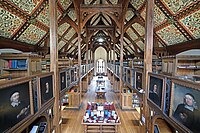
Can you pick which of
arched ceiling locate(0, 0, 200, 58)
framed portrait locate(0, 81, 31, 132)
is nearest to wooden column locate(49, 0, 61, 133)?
framed portrait locate(0, 81, 31, 132)

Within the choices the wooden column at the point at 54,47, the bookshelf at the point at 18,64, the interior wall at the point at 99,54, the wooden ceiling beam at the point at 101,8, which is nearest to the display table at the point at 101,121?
the wooden column at the point at 54,47

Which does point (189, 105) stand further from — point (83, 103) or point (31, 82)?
point (83, 103)

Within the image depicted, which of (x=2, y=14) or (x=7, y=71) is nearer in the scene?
(x=2, y=14)

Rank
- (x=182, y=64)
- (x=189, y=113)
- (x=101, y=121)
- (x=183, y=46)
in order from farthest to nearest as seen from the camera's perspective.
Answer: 1. (x=183, y=46)
2. (x=182, y=64)
3. (x=101, y=121)
4. (x=189, y=113)

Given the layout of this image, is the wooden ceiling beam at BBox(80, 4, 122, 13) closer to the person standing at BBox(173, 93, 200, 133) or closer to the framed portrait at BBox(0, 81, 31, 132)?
the framed portrait at BBox(0, 81, 31, 132)

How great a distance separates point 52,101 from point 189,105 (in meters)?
2.83

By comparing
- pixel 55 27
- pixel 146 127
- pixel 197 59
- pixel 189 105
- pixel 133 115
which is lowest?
pixel 133 115

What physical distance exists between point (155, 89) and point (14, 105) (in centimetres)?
244

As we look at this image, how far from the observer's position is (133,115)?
7070mm

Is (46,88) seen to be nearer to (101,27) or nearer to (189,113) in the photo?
(189,113)

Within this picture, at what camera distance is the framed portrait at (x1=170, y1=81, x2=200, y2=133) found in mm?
1530

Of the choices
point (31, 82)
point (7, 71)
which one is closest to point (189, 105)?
point (31, 82)

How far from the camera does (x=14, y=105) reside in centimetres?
182

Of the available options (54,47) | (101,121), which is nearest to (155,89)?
(54,47)
